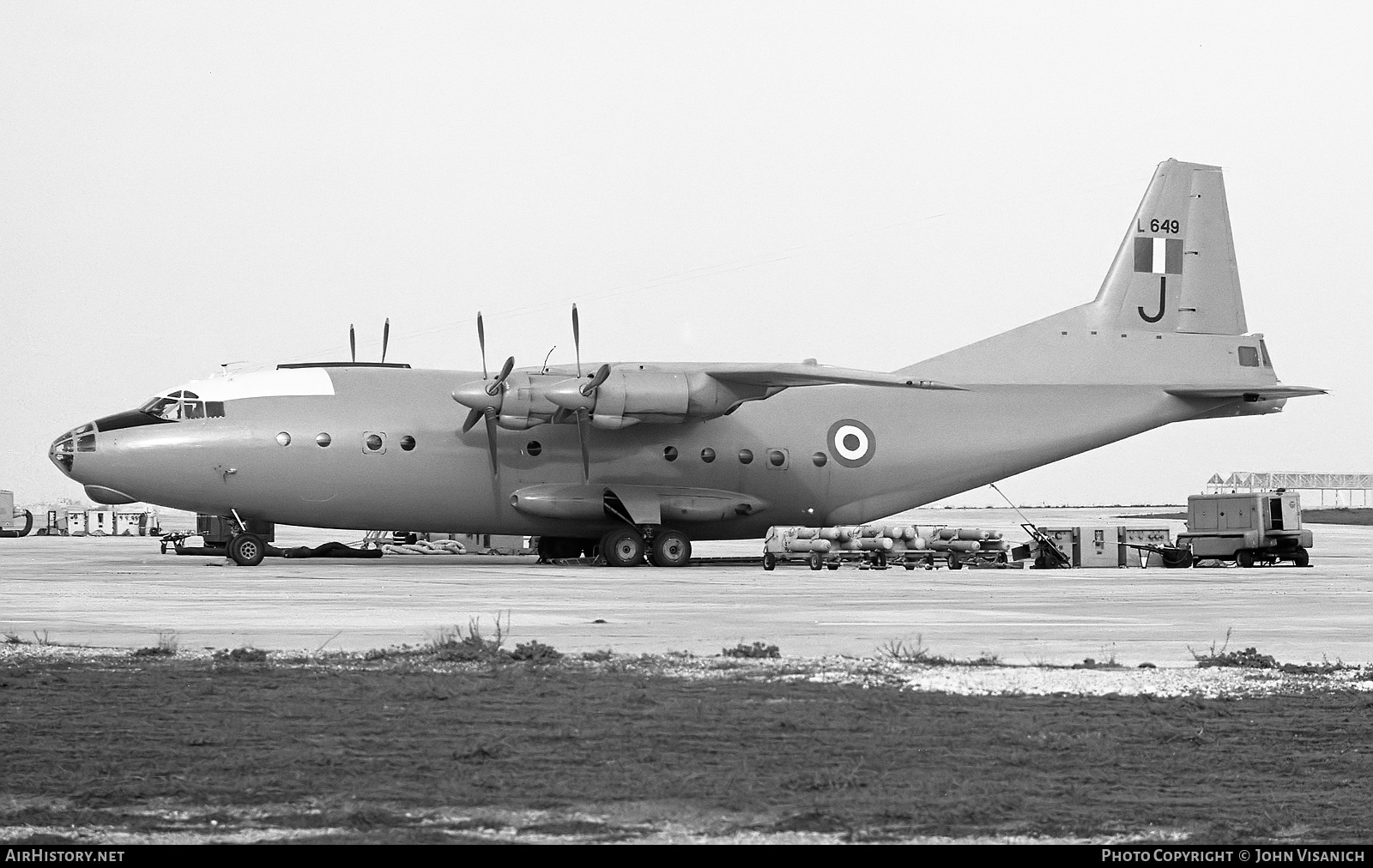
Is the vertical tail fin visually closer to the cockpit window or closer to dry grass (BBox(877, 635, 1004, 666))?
the cockpit window

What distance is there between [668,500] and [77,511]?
55.3 metres

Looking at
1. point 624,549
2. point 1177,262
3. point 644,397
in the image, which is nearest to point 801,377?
point 644,397

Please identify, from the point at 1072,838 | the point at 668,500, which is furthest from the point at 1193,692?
the point at 668,500

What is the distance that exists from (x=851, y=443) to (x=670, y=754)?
28505mm

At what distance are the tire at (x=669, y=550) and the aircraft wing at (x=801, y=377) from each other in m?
3.71

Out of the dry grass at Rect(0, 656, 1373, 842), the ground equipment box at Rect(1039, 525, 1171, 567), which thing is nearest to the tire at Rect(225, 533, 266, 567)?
the ground equipment box at Rect(1039, 525, 1171, 567)

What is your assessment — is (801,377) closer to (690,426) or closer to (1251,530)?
(690,426)

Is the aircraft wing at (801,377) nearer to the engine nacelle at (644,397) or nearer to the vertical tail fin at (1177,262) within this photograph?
the engine nacelle at (644,397)

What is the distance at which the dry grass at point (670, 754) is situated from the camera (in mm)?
6488

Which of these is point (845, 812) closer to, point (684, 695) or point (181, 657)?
point (684, 695)

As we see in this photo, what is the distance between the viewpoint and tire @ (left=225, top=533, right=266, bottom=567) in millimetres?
31719

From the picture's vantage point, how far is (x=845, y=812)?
6547 millimetres

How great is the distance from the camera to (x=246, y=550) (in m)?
31.8

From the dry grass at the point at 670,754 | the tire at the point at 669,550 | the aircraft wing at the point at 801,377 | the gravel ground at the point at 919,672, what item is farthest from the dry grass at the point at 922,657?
the tire at the point at 669,550
